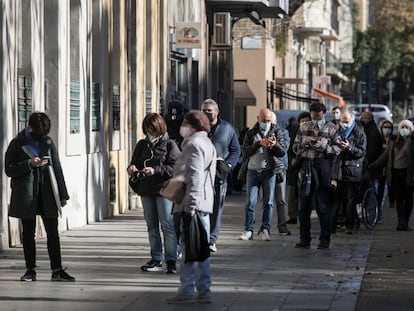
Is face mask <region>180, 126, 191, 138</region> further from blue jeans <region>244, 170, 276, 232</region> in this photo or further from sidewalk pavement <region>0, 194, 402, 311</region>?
blue jeans <region>244, 170, 276, 232</region>

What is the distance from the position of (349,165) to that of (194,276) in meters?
8.24

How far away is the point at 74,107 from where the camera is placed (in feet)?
68.0

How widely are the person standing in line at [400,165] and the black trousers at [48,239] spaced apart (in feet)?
31.1

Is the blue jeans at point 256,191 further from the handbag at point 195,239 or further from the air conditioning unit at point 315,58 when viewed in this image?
the air conditioning unit at point 315,58

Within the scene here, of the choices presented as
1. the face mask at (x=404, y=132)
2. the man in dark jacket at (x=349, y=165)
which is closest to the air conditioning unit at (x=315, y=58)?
the face mask at (x=404, y=132)

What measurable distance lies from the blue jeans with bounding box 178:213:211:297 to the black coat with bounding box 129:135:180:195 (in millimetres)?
1939

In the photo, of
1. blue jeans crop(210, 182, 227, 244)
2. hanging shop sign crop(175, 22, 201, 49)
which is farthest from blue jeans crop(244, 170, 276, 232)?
hanging shop sign crop(175, 22, 201, 49)

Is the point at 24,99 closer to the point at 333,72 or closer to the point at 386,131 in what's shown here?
the point at 386,131

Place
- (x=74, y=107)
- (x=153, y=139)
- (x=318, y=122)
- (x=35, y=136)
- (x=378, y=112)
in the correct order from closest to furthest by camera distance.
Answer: (x=35, y=136), (x=153, y=139), (x=318, y=122), (x=74, y=107), (x=378, y=112)

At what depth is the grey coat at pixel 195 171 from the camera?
1215cm

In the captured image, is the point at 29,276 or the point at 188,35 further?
the point at 188,35

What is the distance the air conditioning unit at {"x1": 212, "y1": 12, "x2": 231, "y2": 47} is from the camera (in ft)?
119

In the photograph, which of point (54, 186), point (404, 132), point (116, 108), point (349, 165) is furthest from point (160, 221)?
point (116, 108)

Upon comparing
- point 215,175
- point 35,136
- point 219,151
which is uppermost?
point 35,136
